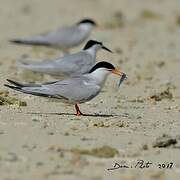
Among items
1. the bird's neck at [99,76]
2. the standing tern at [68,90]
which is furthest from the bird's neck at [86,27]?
the standing tern at [68,90]

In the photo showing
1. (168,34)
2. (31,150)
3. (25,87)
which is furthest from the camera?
(168,34)

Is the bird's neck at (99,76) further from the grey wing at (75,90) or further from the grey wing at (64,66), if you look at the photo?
the grey wing at (64,66)

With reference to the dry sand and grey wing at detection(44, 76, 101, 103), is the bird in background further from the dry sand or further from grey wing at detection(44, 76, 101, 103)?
grey wing at detection(44, 76, 101, 103)

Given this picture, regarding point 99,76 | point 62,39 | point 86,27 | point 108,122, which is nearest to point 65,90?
point 99,76

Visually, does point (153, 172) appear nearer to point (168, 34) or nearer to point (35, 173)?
point (35, 173)

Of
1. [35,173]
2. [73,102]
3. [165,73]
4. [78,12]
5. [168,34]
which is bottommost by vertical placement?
[35,173]

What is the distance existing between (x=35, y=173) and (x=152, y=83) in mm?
5506

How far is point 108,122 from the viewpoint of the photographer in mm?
7582

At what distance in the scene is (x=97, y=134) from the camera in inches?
275

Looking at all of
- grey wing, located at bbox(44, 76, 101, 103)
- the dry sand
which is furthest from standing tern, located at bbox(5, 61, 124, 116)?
the dry sand

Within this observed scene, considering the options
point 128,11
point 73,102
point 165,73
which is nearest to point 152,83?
point 165,73

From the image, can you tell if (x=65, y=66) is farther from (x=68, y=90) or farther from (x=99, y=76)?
(x=68, y=90)

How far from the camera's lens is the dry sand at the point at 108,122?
19.0ft

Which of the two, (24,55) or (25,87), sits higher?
A: (24,55)
